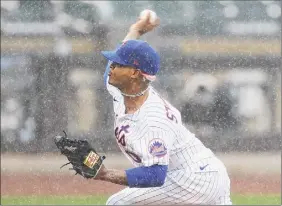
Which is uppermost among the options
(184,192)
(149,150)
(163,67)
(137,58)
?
(163,67)

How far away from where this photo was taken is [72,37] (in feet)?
40.6

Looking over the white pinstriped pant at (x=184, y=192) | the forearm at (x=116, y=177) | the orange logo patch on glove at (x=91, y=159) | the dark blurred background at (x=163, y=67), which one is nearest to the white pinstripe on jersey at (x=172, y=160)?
the white pinstriped pant at (x=184, y=192)

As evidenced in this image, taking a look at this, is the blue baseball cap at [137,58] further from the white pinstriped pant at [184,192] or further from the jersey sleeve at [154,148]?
the white pinstriped pant at [184,192]

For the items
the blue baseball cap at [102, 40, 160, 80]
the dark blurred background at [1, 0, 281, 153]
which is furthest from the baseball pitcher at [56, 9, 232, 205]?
the dark blurred background at [1, 0, 281, 153]

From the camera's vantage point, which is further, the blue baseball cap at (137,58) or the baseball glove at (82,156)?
the blue baseball cap at (137,58)

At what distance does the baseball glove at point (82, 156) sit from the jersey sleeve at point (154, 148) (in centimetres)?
23

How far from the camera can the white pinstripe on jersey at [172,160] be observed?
5.18m

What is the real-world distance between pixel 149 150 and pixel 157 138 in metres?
0.08

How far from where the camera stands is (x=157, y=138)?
5082mm

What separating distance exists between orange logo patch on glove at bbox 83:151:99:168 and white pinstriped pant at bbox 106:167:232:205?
47 cm

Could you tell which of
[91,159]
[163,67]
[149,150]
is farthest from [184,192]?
[163,67]

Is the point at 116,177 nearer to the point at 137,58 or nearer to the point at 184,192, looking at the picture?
the point at 184,192

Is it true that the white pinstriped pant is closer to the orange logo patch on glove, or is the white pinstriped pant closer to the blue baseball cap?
the orange logo patch on glove

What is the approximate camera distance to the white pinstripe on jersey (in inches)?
204
